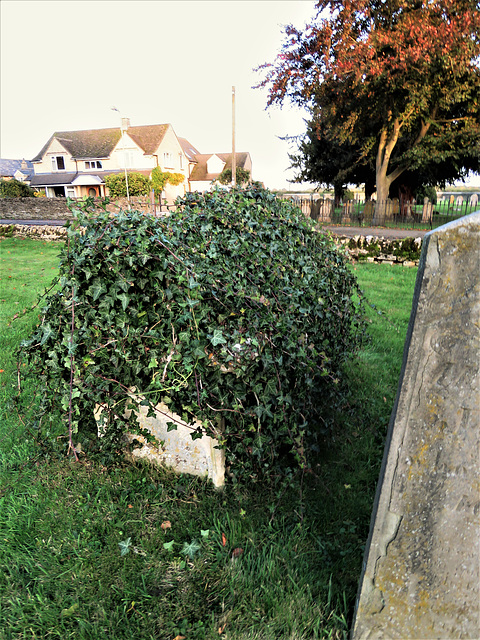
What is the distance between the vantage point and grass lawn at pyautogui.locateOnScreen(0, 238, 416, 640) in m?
1.77

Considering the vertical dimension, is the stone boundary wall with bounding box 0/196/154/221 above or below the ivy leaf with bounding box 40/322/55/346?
above

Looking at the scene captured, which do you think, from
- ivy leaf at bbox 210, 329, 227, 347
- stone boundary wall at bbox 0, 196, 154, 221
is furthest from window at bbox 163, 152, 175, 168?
ivy leaf at bbox 210, 329, 227, 347

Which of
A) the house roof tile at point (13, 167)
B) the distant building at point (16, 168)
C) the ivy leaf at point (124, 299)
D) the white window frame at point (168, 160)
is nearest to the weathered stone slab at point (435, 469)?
the ivy leaf at point (124, 299)

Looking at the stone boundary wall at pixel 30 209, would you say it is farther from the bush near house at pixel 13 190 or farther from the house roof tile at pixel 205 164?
the house roof tile at pixel 205 164

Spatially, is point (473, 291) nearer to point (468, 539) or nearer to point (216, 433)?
point (468, 539)

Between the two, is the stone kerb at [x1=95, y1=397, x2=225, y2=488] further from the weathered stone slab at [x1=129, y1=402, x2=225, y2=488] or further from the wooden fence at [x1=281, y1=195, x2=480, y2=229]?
the wooden fence at [x1=281, y1=195, x2=480, y2=229]

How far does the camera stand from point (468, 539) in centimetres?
135

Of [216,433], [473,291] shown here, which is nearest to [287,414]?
[216,433]

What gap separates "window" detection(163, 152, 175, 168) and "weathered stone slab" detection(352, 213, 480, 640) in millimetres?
46038

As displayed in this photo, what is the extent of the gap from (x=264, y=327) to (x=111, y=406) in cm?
100

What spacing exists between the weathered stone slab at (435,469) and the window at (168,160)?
151ft

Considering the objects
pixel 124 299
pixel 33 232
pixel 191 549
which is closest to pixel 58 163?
pixel 33 232

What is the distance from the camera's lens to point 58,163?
43.2 meters

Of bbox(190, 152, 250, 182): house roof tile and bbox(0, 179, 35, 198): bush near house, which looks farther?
bbox(190, 152, 250, 182): house roof tile
